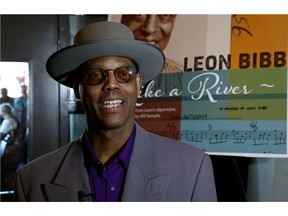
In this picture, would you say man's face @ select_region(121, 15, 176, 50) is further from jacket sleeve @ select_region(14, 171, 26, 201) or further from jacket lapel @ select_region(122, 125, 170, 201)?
jacket sleeve @ select_region(14, 171, 26, 201)

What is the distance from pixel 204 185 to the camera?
824mm

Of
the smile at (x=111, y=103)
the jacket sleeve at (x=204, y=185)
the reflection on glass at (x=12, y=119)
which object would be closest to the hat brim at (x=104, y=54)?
the smile at (x=111, y=103)

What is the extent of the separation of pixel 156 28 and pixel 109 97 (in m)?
0.51

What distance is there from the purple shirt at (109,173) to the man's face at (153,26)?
47 centimetres

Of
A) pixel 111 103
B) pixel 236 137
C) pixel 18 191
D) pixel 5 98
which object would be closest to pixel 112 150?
pixel 111 103

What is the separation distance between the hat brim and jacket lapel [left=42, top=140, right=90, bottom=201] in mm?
194

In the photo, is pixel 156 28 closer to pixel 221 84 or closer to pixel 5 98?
pixel 221 84

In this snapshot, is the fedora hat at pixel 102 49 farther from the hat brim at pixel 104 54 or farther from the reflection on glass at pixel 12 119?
the reflection on glass at pixel 12 119

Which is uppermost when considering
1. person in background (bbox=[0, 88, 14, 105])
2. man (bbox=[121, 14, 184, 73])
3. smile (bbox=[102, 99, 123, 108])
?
man (bbox=[121, 14, 184, 73])

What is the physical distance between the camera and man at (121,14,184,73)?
1.17 meters

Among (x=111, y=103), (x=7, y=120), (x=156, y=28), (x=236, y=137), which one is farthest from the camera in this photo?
(x=7, y=120)

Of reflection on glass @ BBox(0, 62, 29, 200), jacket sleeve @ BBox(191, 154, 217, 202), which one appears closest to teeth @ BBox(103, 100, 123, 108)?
jacket sleeve @ BBox(191, 154, 217, 202)

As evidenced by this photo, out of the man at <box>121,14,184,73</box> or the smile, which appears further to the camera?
the man at <box>121,14,184,73</box>
